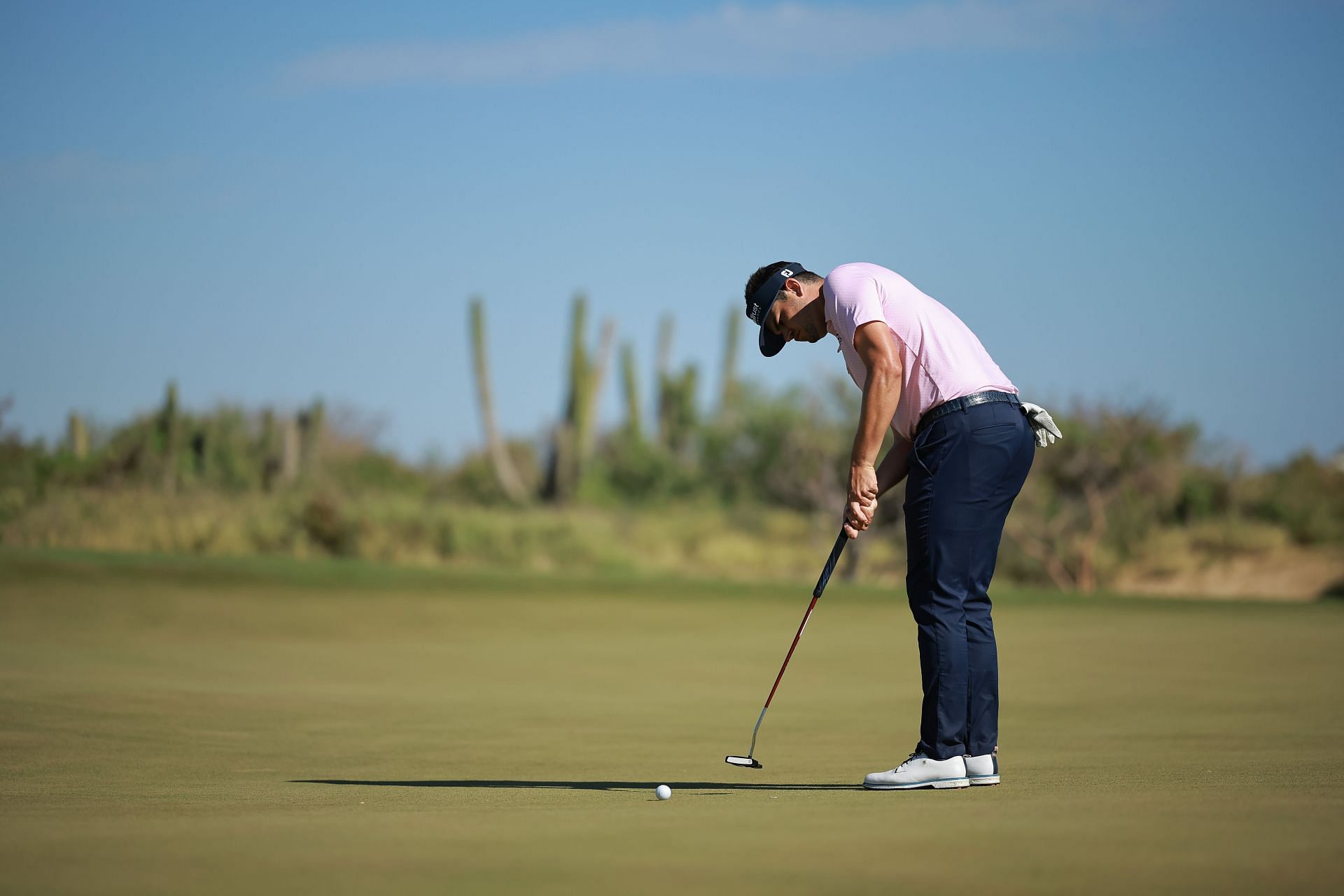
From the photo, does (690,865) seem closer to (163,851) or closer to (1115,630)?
(163,851)

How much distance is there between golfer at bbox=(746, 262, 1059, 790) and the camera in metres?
5.15

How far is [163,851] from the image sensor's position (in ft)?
11.1

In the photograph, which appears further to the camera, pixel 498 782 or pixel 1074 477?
pixel 1074 477

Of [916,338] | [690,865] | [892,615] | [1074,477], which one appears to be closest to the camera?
[690,865]

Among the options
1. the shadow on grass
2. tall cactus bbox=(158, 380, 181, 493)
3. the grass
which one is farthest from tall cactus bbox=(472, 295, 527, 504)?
the shadow on grass

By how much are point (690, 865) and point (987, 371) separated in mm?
2681

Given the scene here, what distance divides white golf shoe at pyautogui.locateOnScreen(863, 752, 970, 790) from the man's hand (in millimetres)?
802

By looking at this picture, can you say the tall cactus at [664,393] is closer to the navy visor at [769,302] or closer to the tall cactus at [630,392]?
the tall cactus at [630,392]

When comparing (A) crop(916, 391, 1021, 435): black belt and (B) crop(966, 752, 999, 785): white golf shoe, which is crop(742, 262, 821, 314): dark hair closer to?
(A) crop(916, 391, 1021, 435): black belt

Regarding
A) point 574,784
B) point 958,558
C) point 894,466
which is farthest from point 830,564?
point 574,784

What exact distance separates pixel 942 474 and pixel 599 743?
2854mm

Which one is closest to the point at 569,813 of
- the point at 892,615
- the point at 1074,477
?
the point at 892,615

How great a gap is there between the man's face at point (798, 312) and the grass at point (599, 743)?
5.57 ft

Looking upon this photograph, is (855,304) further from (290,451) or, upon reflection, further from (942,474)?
(290,451)
